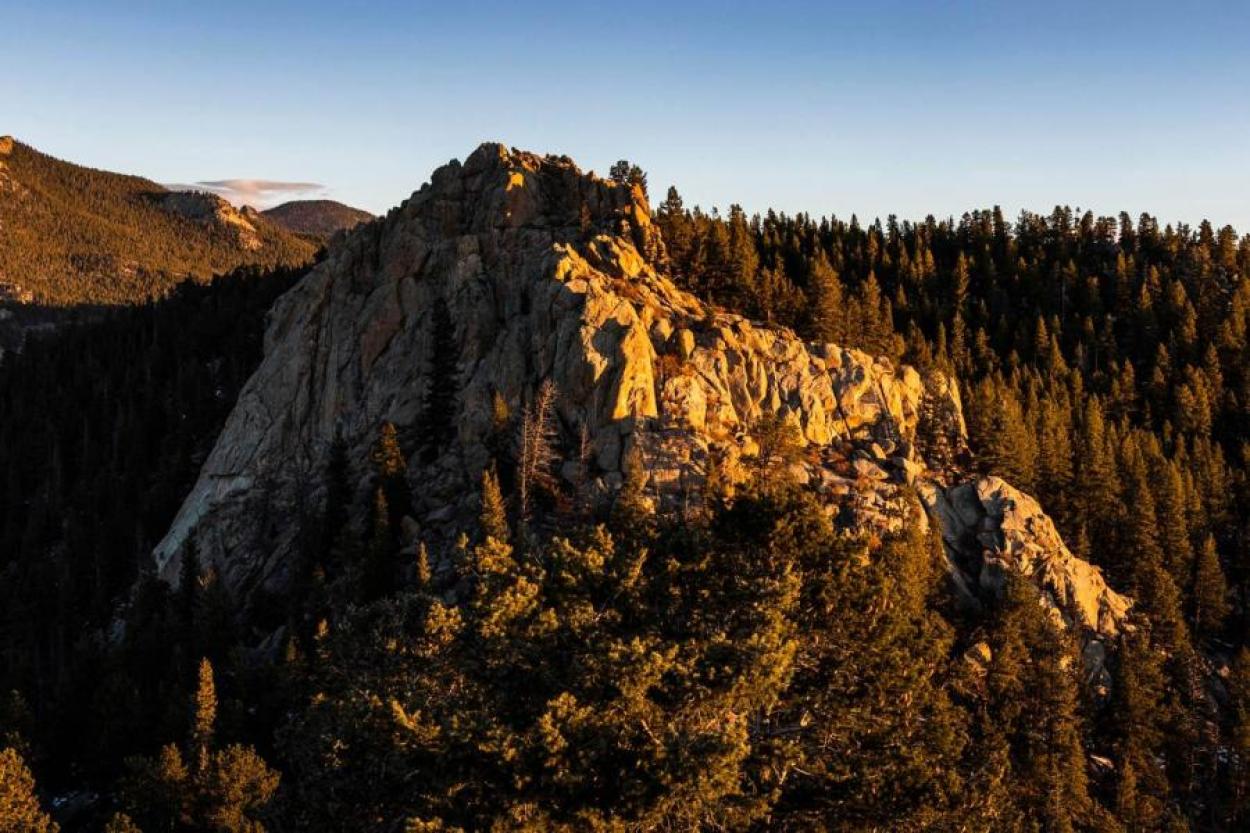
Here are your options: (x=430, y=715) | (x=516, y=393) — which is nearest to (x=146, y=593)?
(x=516, y=393)

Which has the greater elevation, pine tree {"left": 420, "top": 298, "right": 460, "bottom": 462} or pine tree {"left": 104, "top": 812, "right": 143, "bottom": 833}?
pine tree {"left": 420, "top": 298, "right": 460, "bottom": 462}

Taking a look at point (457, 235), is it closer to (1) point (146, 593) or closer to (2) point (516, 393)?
(2) point (516, 393)

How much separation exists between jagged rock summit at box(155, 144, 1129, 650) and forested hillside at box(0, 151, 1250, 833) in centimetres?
115

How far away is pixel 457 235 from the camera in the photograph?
80.9 metres

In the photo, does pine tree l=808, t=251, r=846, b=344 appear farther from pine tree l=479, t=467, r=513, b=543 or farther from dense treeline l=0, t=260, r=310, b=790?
dense treeline l=0, t=260, r=310, b=790

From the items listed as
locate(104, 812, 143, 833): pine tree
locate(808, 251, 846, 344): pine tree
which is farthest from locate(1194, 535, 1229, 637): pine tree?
locate(104, 812, 143, 833): pine tree

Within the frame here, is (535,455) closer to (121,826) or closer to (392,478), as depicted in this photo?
(392,478)

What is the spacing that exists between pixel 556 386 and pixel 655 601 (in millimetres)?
42185

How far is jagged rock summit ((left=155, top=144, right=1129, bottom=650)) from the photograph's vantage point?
6359cm

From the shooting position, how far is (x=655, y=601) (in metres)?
24.5

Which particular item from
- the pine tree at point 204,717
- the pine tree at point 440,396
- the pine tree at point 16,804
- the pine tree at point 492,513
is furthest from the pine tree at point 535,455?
the pine tree at point 16,804

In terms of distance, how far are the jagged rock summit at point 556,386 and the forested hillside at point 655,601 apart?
1154mm

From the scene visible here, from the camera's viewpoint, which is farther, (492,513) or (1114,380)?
(1114,380)

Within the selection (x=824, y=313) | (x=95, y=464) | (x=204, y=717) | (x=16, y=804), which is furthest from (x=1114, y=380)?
(x=95, y=464)
